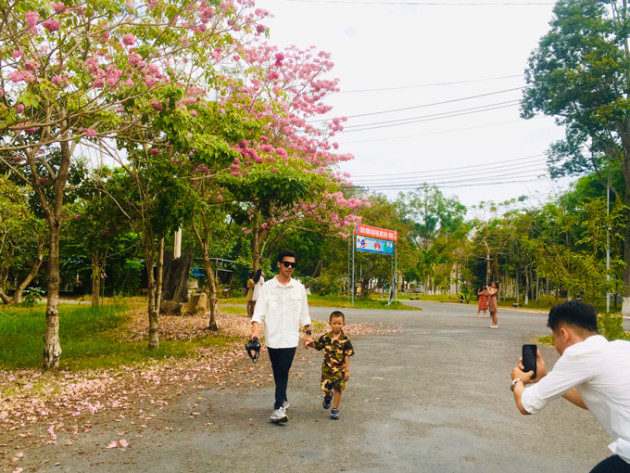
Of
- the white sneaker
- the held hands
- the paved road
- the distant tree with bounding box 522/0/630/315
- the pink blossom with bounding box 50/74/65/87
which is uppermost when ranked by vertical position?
the distant tree with bounding box 522/0/630/315

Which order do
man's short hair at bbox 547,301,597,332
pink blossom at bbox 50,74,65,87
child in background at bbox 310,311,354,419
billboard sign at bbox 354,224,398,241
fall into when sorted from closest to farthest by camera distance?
1. man's short hair at bbox 547,301,597,332
2. child in background at bbox 310,311,354,419
3. pink blossom at bbox 50,74,65,87
4. billboard sign at bbox 354,224,398,241

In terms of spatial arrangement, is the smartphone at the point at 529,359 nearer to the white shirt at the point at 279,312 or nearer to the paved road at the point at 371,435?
the paved road at the point at 371,435

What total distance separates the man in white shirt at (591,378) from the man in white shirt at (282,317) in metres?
3.58

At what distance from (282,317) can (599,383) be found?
4.02 meters

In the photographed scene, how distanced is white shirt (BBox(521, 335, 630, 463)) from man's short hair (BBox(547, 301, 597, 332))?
0.25ft

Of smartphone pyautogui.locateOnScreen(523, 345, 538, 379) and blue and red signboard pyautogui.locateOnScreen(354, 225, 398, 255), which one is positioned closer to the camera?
smartphone pyautogui.locateOnScreen(523, 345, 538, 379)

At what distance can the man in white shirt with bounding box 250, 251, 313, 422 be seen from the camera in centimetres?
618

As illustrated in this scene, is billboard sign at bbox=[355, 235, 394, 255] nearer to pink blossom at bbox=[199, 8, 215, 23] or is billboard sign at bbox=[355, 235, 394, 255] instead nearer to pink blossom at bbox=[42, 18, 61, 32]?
pink blossom at bbox=[199, 8, 215, 23]

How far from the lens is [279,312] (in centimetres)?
626

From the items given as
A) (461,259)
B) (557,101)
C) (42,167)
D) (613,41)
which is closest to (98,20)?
(42,167)

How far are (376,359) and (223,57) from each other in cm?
651

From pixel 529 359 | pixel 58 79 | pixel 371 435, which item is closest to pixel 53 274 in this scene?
pixel 58 79

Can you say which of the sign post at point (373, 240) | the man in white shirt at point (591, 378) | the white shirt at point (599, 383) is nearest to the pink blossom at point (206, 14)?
the man in white shirt at point (591, 378)

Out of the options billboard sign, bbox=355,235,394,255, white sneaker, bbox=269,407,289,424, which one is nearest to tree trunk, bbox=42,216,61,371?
white sneaker, bbox=269,407,289,424
